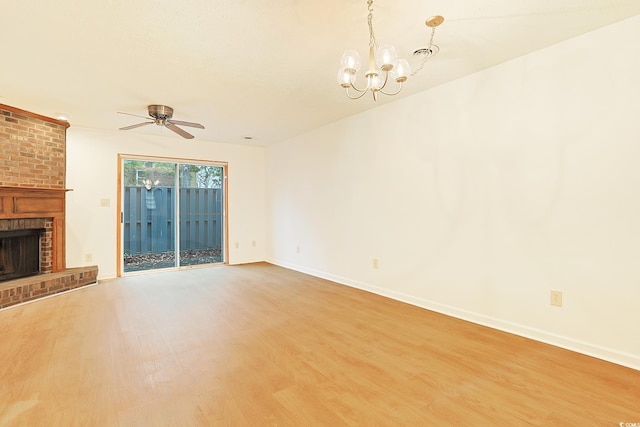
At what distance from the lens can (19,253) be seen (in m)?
3.99

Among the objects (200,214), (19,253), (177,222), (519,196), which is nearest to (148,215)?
(177,222)

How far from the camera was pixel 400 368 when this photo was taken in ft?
6.86

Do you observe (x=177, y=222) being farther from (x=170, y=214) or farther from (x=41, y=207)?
(x=41, y=207)

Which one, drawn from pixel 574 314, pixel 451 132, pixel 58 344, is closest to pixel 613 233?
pixel 574 314

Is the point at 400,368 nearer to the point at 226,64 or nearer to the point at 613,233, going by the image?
the point at 613,233

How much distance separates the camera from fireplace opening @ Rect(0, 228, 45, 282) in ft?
12.6

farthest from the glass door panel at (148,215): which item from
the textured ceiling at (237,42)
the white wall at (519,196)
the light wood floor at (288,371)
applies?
the white wall at (519,196)

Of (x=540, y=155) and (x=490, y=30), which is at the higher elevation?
(x=490, y=30)

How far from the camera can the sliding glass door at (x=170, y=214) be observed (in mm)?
5203

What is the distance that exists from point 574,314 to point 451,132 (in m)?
1.89

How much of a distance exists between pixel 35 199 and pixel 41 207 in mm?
129

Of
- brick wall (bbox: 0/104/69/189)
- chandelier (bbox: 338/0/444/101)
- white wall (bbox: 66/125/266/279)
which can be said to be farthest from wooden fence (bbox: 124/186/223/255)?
chandelier (bbox: 338/0/444/101)

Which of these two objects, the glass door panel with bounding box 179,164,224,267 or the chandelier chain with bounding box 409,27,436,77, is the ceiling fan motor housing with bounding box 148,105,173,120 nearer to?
the glass door panel with bounding box 179,164,224,267

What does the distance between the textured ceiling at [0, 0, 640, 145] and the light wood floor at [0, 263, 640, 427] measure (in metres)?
2.37
